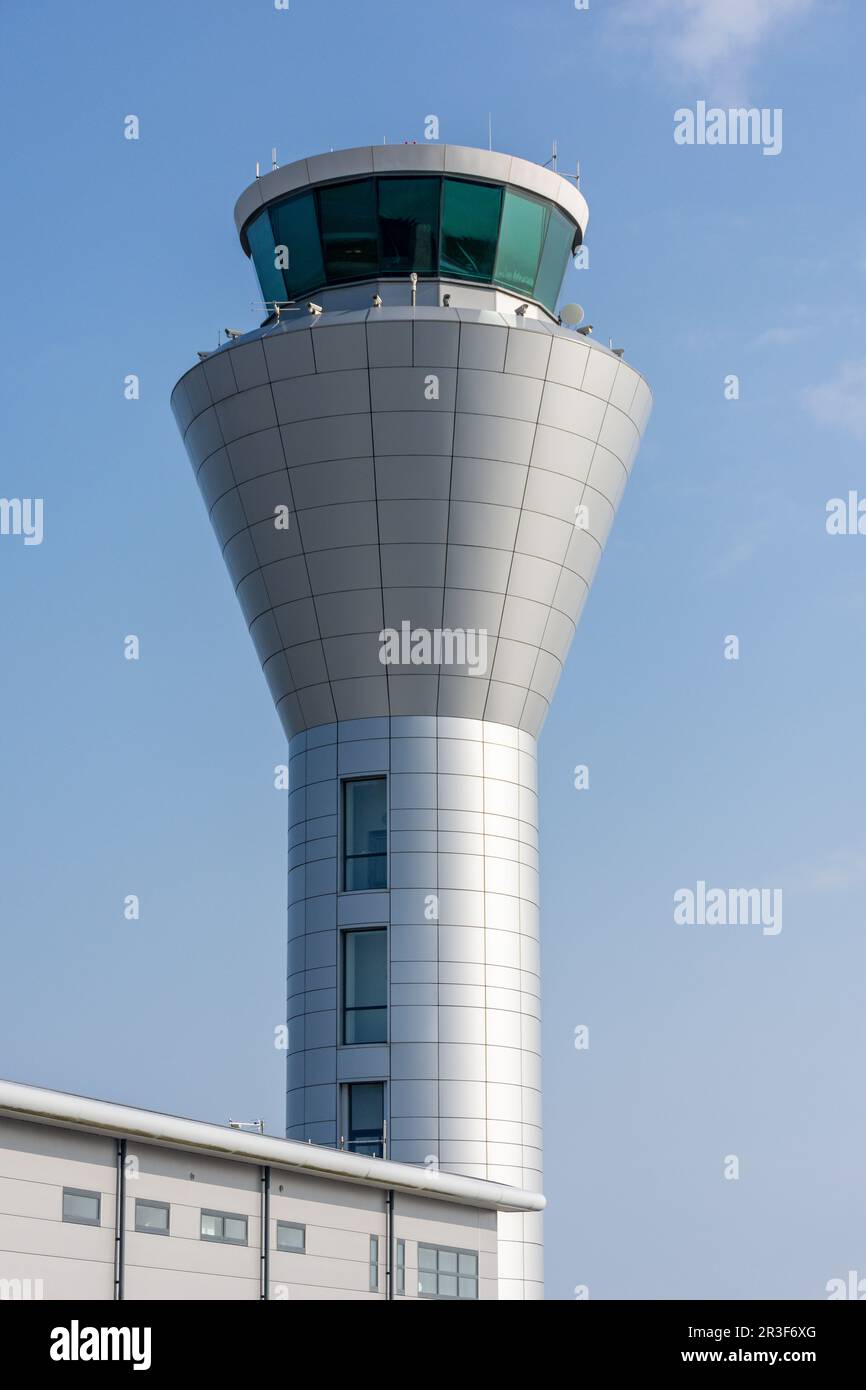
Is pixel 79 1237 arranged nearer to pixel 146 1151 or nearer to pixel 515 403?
pixel 146 1151

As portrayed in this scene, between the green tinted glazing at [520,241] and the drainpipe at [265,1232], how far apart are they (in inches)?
767

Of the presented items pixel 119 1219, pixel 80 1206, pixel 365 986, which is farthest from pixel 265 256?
pixel 80 1206

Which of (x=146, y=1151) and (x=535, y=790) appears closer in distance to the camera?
(x=146, y=1151)

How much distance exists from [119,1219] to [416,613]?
1513 cm

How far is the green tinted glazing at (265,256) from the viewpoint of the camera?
39.5 meters

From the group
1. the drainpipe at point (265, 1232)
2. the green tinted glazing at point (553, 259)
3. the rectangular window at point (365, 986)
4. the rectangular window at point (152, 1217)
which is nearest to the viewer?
the rectangular window at point (152, 1217)

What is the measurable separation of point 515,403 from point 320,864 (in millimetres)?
9458

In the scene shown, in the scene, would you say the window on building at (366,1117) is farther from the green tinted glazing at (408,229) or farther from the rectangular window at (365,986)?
the green tinted glazing at (408,229)

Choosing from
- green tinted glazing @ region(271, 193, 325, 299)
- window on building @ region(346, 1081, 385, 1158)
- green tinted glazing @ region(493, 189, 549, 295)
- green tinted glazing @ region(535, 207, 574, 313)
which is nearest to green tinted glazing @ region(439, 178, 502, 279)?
green tinted glazing @ region(493, 189, 549, 295)

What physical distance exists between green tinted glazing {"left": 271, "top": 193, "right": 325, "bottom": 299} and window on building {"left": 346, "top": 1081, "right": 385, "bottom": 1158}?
1594cm

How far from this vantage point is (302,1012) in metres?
36.2

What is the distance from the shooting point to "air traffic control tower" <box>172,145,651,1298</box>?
115 ft

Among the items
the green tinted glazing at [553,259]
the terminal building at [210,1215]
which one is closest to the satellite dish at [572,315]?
the green tinted glazing at [553,259]
